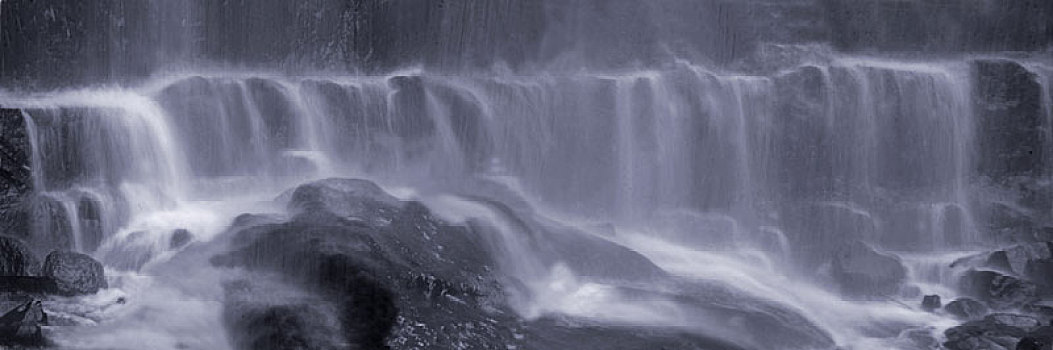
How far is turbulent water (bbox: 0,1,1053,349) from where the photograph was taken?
1652cm

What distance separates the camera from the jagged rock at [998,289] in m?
18.1

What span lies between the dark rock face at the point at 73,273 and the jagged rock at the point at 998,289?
12987mm

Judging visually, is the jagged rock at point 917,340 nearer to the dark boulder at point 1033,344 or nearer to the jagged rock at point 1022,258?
the dark boulder at point 1033,344

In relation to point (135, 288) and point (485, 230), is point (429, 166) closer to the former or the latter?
point (485, 230)

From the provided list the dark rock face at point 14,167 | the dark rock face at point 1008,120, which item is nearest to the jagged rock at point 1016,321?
the dark rock face at point 1008,120

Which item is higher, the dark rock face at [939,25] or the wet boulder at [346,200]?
the dark rock face at [939,25]

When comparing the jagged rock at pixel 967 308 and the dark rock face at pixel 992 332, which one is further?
the jagged rock at pixel 967 308

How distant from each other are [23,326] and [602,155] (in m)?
10.8

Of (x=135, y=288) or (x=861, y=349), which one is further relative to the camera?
(x=861, y=349)

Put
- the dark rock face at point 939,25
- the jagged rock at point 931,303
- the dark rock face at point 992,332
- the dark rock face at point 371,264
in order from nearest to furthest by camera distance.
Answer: the dark rock face at point 371,264 < the dark rock face at point 992,332 < the jagged rock at point 931,303 < the dark rock face at point 939,25

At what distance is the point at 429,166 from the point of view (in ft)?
65.4

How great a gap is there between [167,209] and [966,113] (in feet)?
47.1

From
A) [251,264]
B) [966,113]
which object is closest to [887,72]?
[966,113]

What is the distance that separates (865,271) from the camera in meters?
19.6
